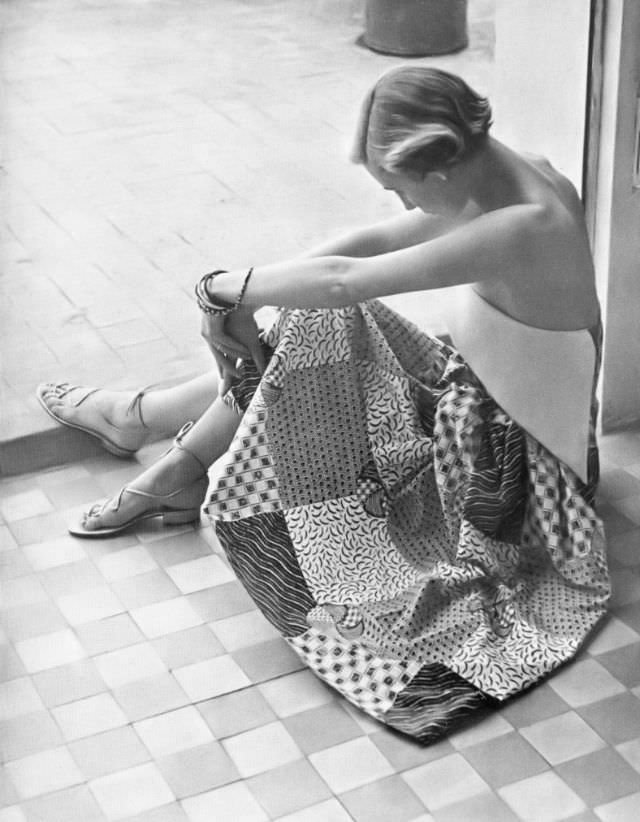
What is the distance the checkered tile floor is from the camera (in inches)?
78.0

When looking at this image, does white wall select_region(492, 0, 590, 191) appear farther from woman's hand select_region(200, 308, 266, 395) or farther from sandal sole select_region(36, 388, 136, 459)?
sandal sole select_region(36, 388, 136, 459)

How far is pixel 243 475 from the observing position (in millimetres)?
2311

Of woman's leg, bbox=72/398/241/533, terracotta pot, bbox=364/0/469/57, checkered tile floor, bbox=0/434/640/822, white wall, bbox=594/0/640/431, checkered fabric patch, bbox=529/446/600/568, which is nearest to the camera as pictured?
checkered tile floor, bbox=0/434/640/822

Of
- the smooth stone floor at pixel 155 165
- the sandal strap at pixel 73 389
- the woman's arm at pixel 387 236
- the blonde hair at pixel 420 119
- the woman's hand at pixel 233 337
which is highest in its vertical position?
the blonde hair at pixel 420 119

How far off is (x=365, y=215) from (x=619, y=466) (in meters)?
1.34

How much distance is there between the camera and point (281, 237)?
3.76 meters

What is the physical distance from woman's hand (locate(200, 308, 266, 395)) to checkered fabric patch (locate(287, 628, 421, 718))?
1.53ft

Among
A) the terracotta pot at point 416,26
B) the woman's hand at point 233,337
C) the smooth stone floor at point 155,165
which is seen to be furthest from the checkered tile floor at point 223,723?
the terracotta pot at point 416,26

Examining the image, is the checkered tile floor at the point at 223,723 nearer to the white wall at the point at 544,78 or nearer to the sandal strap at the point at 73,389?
→ the sandal strap at the point at 73,389

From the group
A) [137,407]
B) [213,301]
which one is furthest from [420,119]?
[137,407]

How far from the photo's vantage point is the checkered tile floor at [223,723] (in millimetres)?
1981

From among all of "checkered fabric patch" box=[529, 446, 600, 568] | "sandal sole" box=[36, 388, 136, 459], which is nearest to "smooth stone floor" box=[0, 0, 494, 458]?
"sandal sole" box=[36, 388, 136, 459]

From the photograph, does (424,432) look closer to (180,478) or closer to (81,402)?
(180,478)

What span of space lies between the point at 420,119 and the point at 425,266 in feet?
0.73
